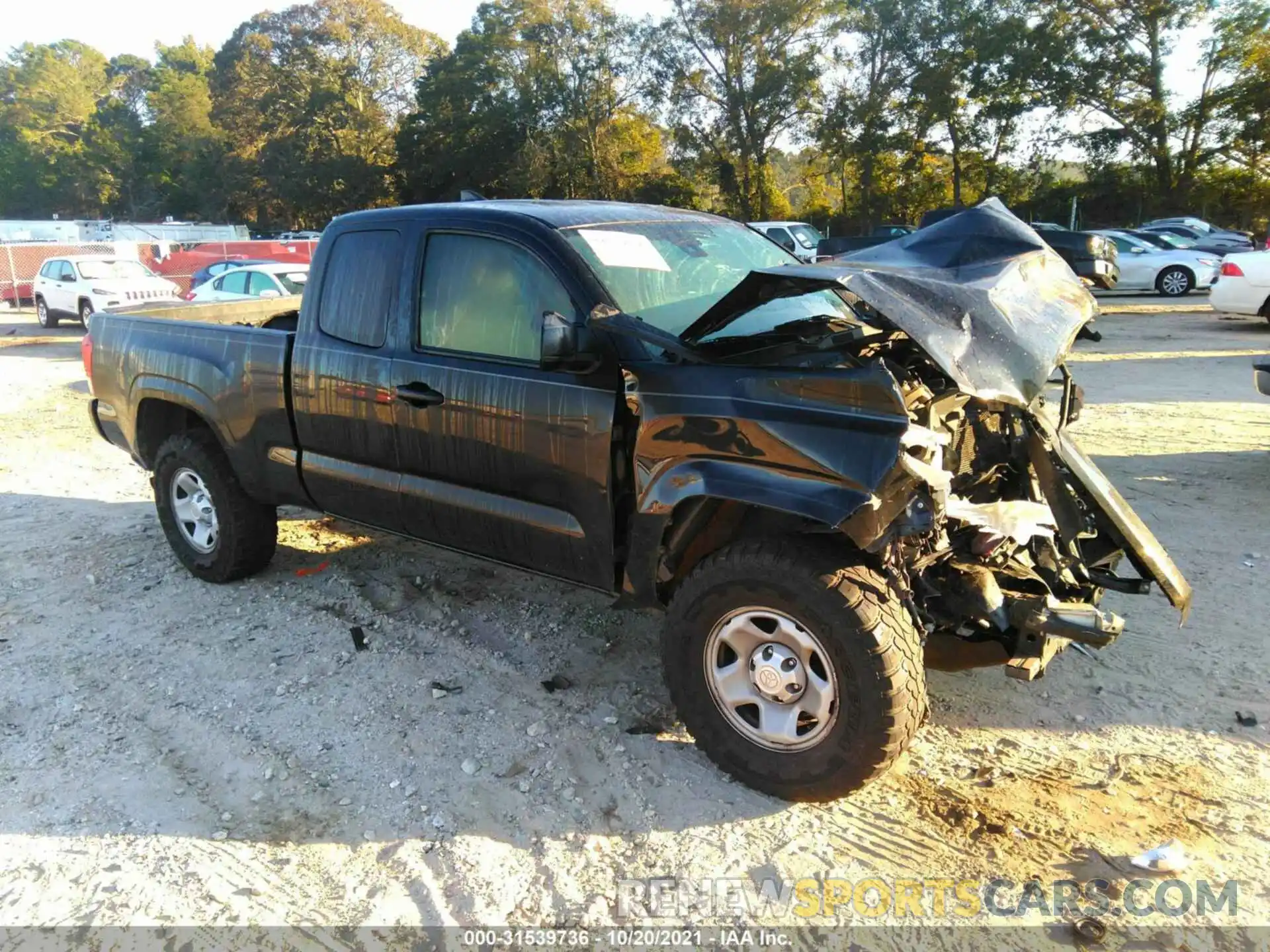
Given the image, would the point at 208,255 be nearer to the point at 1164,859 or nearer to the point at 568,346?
the point at 568,346

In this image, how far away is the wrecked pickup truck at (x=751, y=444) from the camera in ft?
9.04

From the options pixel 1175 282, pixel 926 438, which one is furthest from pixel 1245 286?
pixel 926 438

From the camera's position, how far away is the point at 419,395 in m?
3.79

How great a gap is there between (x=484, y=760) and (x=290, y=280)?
11941 millimetres

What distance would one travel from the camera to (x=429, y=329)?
3.85 meters

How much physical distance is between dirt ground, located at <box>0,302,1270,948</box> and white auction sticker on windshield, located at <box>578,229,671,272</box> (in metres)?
1.80

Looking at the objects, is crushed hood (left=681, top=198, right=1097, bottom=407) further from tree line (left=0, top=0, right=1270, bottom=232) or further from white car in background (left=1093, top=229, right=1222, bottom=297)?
tree line (left=0, top=0, right=1270, bottom=232)

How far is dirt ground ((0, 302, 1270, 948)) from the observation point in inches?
108

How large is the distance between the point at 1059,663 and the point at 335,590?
148 inches

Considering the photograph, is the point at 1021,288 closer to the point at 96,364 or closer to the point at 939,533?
the point at 939,533

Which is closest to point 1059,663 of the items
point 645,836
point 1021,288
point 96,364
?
point 1021,288

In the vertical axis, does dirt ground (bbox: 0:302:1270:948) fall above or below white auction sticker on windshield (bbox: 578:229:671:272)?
below

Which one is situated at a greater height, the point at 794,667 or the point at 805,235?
the point at 805,235

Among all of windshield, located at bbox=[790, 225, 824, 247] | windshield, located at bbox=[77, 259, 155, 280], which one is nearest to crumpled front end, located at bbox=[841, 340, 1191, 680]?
windshield, located at bbox=[790, 225, 824, 247]
